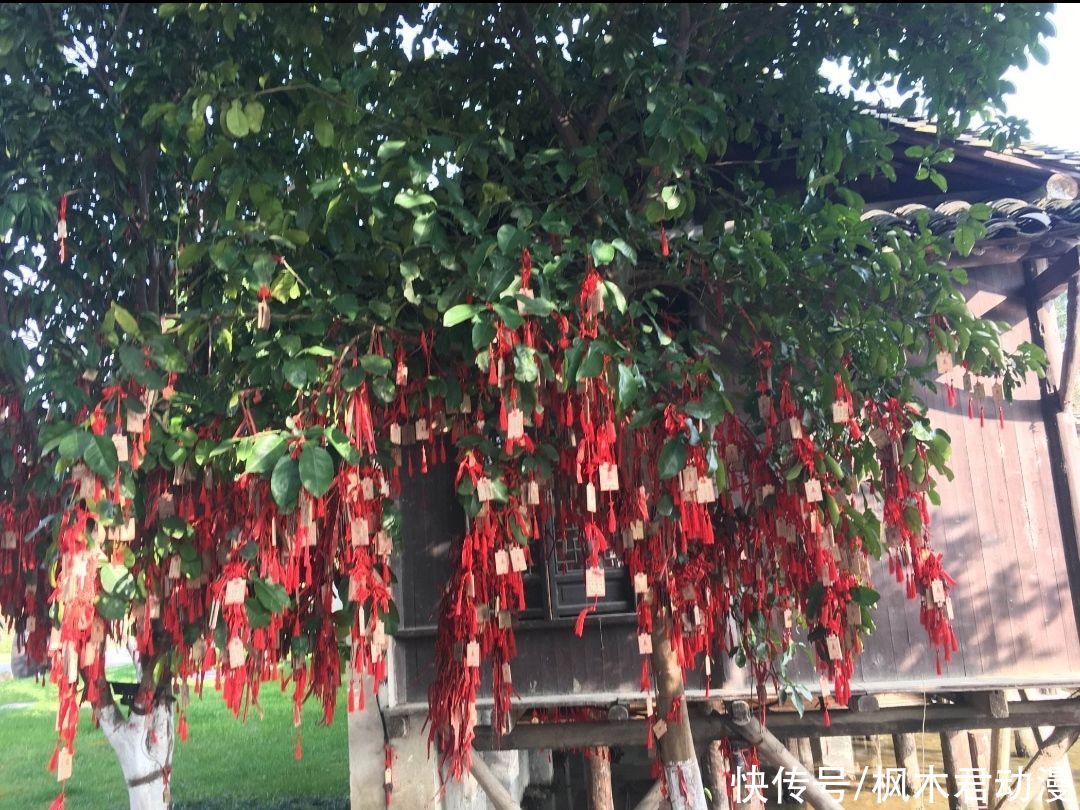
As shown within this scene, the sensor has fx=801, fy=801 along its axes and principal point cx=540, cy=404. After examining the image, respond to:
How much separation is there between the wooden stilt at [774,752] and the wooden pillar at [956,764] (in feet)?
7.44

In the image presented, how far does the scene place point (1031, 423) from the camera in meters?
4.82

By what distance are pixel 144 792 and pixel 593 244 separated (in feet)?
10.1

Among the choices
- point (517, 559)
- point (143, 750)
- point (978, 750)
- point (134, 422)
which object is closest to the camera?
point (134, 422)

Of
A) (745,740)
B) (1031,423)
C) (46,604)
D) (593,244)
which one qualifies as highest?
(593,244)

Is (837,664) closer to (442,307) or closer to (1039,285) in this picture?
(442,307)

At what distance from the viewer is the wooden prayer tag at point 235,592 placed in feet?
7.96

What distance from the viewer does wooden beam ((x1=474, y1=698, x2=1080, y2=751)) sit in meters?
4.70

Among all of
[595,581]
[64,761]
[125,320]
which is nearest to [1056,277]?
[595,581]

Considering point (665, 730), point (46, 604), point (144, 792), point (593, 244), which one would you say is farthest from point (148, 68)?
point (665, 730)

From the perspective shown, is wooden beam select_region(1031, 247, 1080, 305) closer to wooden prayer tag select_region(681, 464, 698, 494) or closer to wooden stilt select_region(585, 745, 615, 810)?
wooden prayer tag select_region(681, 464, 698, 494)

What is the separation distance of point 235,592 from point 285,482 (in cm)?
40

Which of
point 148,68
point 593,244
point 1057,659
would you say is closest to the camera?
point 593,244

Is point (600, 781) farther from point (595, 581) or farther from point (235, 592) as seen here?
point (235, 592)

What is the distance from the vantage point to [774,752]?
4.81 m
